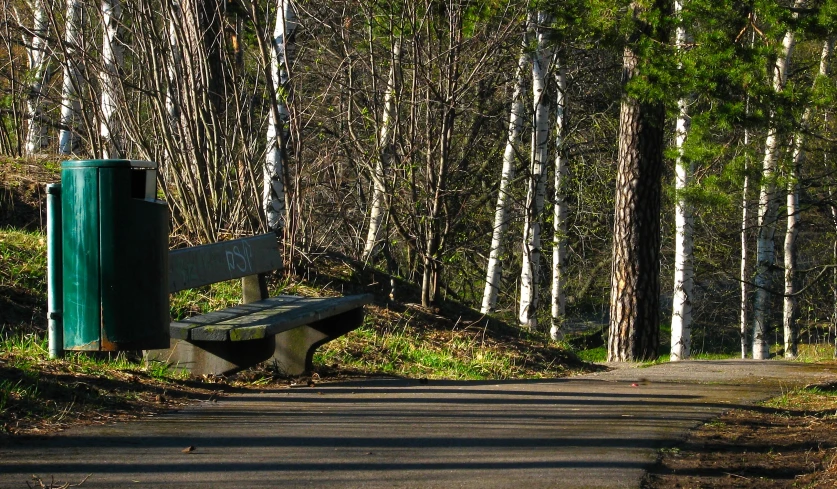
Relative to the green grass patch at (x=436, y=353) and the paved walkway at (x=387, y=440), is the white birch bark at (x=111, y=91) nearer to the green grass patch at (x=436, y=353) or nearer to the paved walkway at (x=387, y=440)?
the green grass patch at (x=436, y=353)

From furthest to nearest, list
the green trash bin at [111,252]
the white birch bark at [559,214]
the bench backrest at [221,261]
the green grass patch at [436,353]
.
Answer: the white birch bark at [559,214] < the green grass patch at [436,353] < the bench backrest at [221,261] < the green trash bin at [111,252]

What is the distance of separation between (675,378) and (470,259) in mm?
12101

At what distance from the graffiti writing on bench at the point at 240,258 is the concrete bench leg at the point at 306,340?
0.54 meters

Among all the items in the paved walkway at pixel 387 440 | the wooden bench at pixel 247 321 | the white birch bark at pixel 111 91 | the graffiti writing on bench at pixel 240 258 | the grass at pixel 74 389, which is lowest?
the paved walkway at pixel 387 440

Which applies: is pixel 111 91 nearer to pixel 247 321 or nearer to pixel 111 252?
pixel 247 321

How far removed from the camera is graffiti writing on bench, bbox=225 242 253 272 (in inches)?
275

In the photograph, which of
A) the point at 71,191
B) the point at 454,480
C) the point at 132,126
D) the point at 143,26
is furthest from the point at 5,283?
the point at 454,480

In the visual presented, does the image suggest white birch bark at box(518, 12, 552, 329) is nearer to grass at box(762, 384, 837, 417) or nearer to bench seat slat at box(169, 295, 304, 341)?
grass at box(762, 384, 837, 417)

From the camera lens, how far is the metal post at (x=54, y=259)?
5414 millimetres

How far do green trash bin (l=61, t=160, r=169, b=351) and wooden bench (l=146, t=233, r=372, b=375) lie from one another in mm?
744

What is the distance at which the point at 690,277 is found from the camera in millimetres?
17156

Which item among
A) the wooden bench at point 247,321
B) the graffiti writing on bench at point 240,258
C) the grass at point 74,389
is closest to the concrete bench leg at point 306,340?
the wooden bench at point 247,321

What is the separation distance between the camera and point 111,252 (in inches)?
203

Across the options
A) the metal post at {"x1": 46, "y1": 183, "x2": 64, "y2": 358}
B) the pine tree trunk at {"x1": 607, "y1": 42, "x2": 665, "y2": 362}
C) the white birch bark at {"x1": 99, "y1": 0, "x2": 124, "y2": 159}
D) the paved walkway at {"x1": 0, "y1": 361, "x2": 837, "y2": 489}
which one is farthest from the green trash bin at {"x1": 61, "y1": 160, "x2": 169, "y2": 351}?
the pine tree trunk at {"x1": 607, "y1": 42, "x2": 665, "y2": 362}
